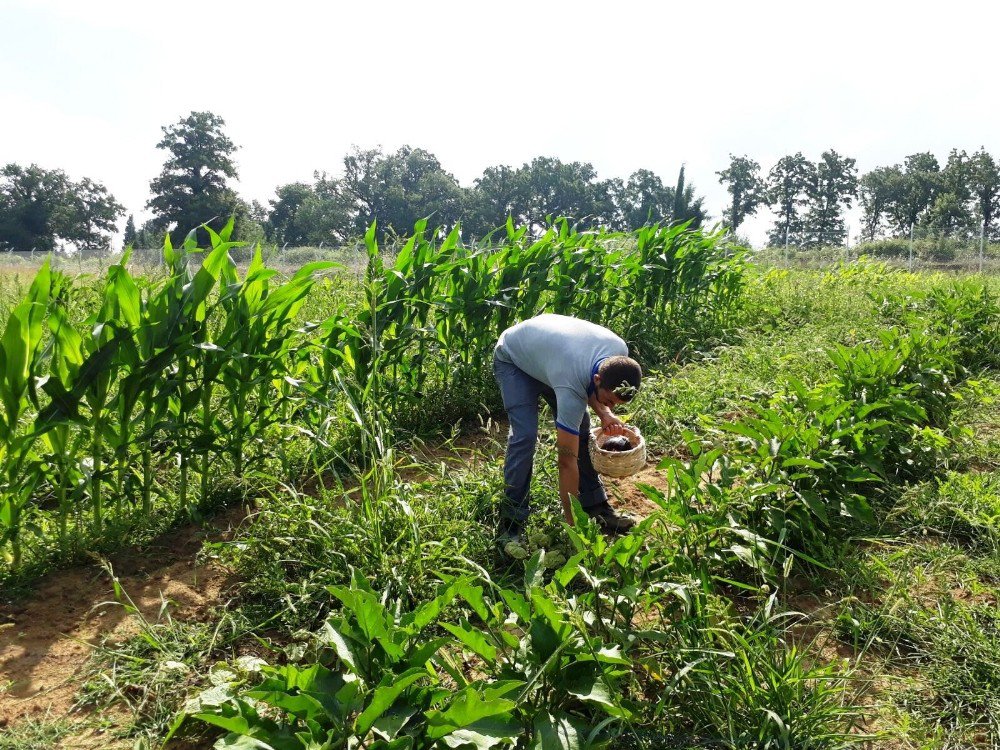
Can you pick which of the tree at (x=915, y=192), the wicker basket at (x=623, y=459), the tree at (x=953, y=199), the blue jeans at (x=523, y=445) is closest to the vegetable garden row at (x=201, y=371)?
the blue jeans at (x=523, y=445)

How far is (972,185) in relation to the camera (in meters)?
47.8

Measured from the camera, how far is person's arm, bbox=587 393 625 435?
293cm

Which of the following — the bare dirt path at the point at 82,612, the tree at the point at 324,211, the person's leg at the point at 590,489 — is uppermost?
the tree at the point at 324,211

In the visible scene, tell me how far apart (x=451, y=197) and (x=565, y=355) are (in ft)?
212

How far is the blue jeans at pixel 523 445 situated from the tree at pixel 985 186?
5445cm

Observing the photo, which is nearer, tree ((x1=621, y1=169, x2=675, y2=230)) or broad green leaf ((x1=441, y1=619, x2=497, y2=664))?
broad green leaf ((x1=441, y1=619, x2=497, y2=664))

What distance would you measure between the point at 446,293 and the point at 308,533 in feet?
8.17

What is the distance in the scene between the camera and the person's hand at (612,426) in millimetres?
2973

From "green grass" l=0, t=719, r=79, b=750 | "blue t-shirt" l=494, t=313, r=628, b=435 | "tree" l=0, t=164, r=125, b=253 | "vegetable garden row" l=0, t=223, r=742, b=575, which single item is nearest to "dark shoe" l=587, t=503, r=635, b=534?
"blue t-shirt" l=494, t=313, r=628, b=435

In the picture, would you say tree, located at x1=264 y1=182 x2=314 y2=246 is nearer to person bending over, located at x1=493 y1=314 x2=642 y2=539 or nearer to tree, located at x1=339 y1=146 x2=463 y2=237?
tree, located at x1=339 y1=146 x2=463 y2=237

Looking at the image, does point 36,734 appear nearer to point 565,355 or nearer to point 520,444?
point 520,444

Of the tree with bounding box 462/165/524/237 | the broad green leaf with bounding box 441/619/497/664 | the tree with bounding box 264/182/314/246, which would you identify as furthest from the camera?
the tree with bounding box 462/165/524/237

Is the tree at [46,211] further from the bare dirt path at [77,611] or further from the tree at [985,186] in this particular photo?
the tree at [985,186]

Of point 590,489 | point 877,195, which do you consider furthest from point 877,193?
point 590,489
